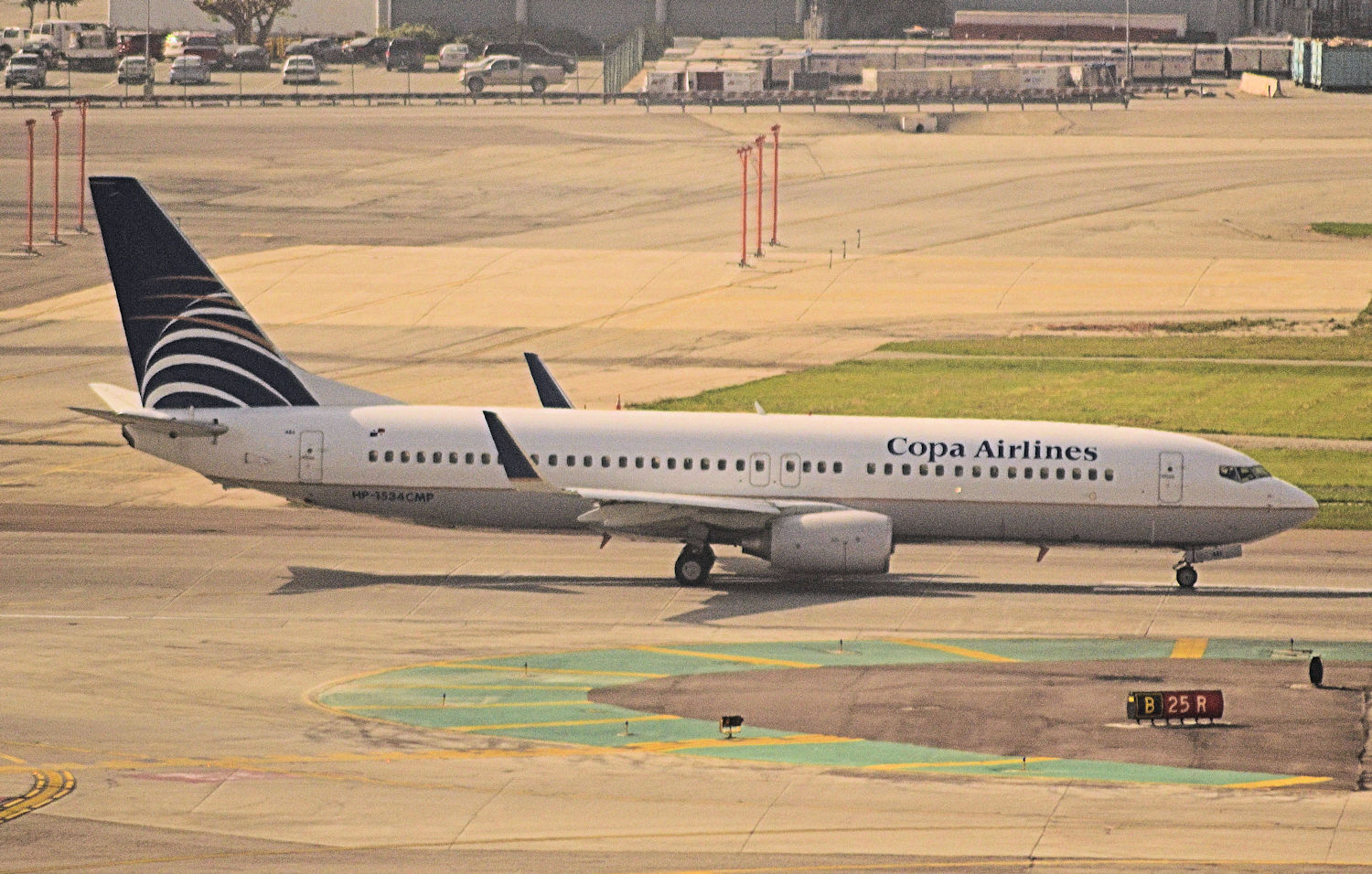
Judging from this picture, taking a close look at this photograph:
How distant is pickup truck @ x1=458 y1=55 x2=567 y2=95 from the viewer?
160 meters

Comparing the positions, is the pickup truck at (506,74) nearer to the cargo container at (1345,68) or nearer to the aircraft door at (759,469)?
the cargo container at (1345,68)

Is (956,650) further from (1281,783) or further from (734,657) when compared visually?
(1281,783)

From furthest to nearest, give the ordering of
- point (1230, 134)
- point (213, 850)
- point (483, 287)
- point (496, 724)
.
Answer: point (1230, 134)
point (483, 287)
point (496, 724)
point (213, 850)

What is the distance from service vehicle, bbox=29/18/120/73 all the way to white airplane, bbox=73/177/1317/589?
122811 mm

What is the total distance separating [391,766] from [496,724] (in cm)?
320

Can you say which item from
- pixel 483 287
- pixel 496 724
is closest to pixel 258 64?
pixel 483 287

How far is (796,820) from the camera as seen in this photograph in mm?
29766

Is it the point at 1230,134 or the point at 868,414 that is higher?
the point at 1230,134

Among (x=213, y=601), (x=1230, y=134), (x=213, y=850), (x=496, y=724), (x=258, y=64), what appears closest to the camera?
(x=213, y=850)

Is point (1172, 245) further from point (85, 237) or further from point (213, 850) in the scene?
point (213, 850)

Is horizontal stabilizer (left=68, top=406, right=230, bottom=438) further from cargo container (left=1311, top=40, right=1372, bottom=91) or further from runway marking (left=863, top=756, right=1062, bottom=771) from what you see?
cargo container (left=1311, top=40, right=1372, bottom=91)

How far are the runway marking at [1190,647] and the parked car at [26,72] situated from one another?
12880 cm

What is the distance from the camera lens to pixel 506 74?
162m

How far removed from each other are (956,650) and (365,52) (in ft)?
477
